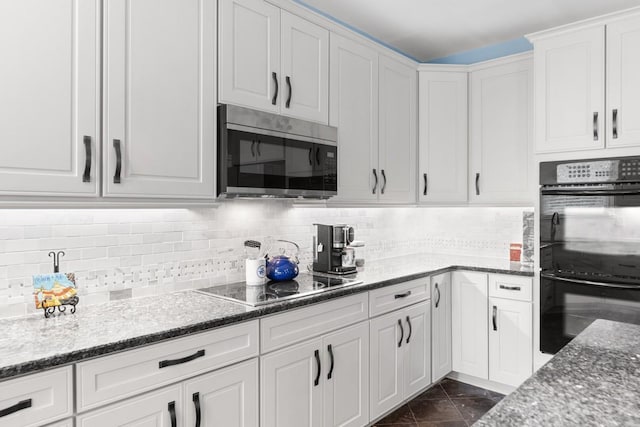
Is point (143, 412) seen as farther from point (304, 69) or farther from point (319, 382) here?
point (304, 69)

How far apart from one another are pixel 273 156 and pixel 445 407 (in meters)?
2.12

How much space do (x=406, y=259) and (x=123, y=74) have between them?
2.65 meters

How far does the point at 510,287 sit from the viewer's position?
3.12 meters

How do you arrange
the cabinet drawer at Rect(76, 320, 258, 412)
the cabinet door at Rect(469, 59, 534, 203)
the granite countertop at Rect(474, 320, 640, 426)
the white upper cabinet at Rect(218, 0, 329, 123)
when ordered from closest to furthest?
the granite countertop at Rect(474, 320, 640, 426), the cabinet drawer at Rect(76, 320, 258, 412), the white upper cabinet at Rect(218, 0, 329, 123), the cabinet door at Rect(469, 59, 534, 203)

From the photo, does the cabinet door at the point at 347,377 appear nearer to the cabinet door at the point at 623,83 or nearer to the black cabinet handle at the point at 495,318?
the black cabinet handle at the point at 495,318

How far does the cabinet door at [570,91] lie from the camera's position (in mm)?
2816

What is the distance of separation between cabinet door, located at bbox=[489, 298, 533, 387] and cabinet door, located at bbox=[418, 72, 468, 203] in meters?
0.96

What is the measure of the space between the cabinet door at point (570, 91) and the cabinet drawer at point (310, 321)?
1.77m

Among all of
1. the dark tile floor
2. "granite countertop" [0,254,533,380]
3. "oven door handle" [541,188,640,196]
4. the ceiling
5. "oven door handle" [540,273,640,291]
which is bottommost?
the dark tile floor

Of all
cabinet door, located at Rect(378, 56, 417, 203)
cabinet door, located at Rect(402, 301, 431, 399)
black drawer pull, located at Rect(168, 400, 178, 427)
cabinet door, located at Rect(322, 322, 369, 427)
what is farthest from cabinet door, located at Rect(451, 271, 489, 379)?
black drawer pull, located at Rect(168, 400, 178, 427)

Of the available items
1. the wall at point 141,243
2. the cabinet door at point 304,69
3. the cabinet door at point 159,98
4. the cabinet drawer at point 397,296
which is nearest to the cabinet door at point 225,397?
the wall at point 141,243

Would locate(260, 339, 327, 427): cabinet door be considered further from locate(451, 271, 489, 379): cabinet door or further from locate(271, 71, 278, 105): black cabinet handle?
locate(451, 271, 489, 379): cabinet door

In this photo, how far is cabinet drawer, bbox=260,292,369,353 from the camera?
198cm

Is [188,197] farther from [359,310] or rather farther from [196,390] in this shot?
[359,310]
